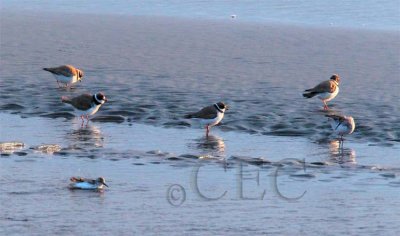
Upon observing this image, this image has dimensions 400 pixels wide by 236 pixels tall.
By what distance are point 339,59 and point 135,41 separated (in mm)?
6881

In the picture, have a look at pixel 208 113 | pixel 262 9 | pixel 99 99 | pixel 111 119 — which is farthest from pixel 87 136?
pixel 262 9

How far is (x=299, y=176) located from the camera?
55.1 feet

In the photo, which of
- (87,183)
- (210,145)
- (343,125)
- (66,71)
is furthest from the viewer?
(66,71)

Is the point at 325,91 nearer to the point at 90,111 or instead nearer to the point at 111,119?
the point at 111,119

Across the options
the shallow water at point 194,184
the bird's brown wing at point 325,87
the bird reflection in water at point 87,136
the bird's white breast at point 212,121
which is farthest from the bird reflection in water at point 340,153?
the bird reflection in water at point 87,136

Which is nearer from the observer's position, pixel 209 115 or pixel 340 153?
pixel 340 153

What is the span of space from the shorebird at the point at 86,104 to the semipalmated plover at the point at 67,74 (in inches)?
116

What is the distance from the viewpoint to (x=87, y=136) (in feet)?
67.2

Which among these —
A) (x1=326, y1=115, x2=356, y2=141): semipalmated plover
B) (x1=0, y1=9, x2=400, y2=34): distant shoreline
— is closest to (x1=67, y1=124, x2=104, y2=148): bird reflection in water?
(x1=326, y1=115, x2=356, y2=141): semipalmated plover

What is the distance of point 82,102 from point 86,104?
179 mm

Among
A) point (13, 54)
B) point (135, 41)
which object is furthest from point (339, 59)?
point (13, 54)

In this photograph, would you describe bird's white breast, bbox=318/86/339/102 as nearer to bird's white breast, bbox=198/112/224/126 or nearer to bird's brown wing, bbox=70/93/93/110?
bird's white breast, bbox=198/112/224/126

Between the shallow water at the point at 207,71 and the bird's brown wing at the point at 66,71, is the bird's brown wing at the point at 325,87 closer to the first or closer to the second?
the shallow water at the point at 207,71

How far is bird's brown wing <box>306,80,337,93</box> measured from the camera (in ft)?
78.4
